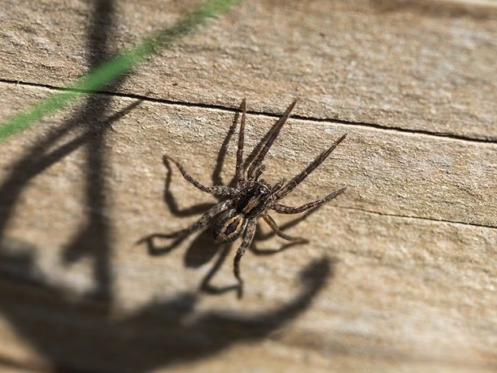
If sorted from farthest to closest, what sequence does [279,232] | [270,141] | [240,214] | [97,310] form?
[97,310]
[240,214]
[279,232]
[270,141]

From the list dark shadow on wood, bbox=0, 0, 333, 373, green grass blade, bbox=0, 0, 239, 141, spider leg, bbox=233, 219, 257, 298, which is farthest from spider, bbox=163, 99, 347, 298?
green grass blade, bbox=0, 0, 239, 141

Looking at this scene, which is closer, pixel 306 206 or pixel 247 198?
pixel 306 206

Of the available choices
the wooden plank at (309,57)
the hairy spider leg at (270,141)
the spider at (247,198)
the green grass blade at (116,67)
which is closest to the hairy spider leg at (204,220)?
the spider at (247,198)

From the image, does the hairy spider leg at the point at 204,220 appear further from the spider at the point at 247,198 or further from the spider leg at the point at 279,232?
the spider leg at the point at 279,232

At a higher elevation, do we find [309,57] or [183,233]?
[309,57]

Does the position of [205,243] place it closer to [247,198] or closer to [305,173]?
[247,198]

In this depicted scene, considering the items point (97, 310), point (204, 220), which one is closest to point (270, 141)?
point (204, 220)

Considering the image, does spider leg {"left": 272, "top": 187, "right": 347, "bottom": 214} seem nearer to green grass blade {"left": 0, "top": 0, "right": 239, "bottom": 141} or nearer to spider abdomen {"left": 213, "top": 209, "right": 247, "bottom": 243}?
spider abdomen {"left": 213, "top": 209, "right": 247, "bottom": 243}

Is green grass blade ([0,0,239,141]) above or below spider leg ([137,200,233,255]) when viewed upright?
above
